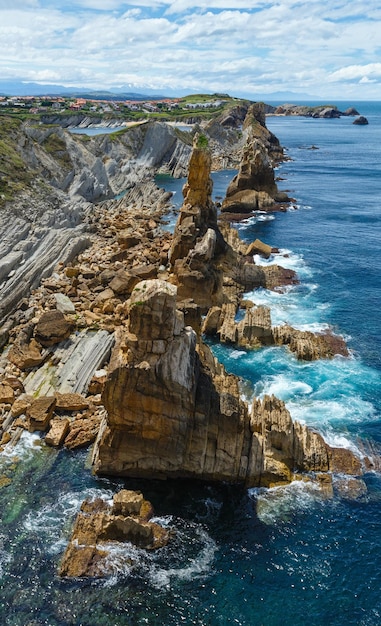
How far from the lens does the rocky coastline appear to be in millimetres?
27891

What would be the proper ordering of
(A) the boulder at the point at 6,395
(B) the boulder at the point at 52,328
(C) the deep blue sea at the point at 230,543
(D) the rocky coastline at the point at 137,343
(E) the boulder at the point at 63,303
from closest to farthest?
(C) the deep blue sea at the point at 230,543 < (D) the rocky coastline at the point at 137,343 < (A) the boulder at the point at 6,395 < (B) the boulder at the point at 52,328 < (E) the boulder at the point at 63,303

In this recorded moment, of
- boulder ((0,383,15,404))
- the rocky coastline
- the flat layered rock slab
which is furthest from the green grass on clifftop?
boulder ((0,383,15,404))

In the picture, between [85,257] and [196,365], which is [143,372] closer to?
[196,365]

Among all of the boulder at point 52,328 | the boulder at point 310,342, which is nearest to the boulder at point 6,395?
the boulder at point 52,328

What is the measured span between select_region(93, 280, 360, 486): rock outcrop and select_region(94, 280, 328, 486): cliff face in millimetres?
56

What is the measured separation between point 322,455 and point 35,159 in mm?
74298

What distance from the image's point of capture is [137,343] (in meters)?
27.8

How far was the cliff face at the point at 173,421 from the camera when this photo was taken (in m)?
27.6

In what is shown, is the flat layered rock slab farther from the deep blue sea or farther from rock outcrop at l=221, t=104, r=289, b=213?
rock outcrop at l=221, t=104, r=289, b=213

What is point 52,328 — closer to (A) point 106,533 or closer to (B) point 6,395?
(B) point 6,395

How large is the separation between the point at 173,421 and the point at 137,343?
504 centimetres

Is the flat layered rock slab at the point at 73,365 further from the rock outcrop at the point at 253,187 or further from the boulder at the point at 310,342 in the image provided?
the rock outcrop at the point at 253,187

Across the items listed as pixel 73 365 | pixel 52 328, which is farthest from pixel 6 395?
pixel 52 328

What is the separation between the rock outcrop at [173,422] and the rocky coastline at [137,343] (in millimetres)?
73
